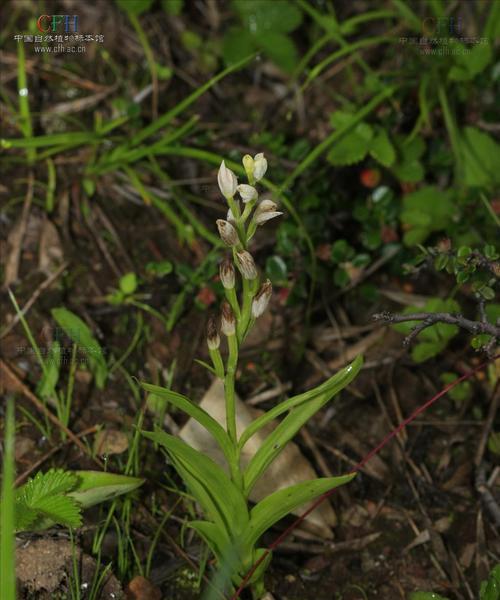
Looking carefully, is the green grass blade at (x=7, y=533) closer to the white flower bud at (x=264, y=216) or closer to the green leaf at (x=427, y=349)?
the white flower bud at (x=264, y=216)

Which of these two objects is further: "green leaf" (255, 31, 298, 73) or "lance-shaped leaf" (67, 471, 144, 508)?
"green leaf" (255, 31, 298, 73)

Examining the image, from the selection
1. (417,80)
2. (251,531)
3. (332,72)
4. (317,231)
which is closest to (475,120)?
(417,80)

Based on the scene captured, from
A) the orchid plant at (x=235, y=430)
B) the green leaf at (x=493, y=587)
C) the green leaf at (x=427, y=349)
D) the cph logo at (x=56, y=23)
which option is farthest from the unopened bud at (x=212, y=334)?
the cph logo at (x=56, y=23)

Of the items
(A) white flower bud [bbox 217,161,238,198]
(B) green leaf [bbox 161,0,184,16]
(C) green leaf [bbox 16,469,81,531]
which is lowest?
(C) green leaf [bbox 16,469,81,531]

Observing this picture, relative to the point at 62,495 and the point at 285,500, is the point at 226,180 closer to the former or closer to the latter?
the point at 285,500

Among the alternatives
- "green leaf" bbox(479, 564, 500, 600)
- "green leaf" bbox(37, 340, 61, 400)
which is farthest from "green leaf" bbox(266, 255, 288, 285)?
"green leaf" bbox(479, 564, 500, 600)

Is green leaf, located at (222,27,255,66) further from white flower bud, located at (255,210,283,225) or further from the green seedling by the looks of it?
the green seedling

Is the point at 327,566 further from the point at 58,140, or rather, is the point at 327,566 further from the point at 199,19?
the point at 199,19
